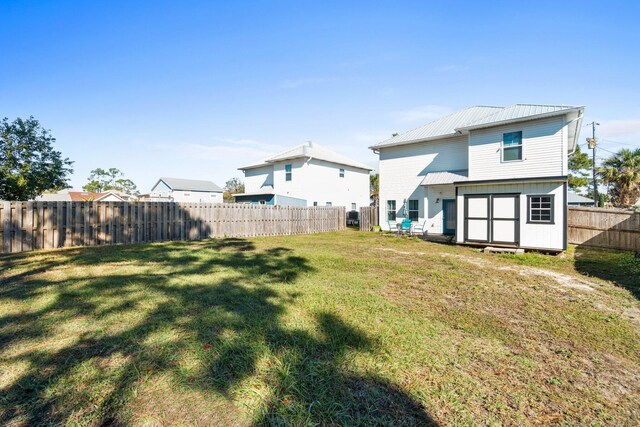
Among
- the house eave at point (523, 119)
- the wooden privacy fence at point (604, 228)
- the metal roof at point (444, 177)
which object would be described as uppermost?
the house eave at point (523, 119)

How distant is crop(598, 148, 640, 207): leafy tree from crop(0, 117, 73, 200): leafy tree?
40.8 m

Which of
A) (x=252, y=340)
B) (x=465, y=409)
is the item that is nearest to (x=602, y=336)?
(x=465, y=409)

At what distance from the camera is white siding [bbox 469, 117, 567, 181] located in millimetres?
12125

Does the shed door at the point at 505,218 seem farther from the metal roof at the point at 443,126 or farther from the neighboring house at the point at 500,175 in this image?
the metal roof at the point at 443,126

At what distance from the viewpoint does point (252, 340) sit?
318 cm

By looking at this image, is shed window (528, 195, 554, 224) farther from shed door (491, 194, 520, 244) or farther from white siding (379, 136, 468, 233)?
white siding (379, 136, 468, 233)

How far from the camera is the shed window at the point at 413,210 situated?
59.3 feet

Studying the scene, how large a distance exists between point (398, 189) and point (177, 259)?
1451cm

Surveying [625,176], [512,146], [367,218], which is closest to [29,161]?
[367,218]

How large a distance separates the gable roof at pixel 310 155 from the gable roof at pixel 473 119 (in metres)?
5.50

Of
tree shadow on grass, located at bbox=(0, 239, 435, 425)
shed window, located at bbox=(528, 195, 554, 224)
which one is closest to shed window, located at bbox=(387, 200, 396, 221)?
shed window, located at bbox=(528, 195, 554, 224)

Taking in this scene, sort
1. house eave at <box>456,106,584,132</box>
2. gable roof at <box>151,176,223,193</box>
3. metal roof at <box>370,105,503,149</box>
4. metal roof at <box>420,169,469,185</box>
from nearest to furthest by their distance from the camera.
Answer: house eave at <box>456,106,584,132</box>, metal roof at <box>420,169,469,185</box>, metal roof at <box>370,105,503,149</box>, gable roof at <box>151,176,223,193</box>

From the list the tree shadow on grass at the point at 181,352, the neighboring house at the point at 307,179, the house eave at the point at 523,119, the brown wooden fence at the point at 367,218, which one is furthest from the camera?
the neighboring house at the point at 307,179

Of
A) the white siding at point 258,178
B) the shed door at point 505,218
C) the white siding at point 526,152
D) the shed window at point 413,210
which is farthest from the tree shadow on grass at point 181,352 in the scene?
the white siding at point 258,178
